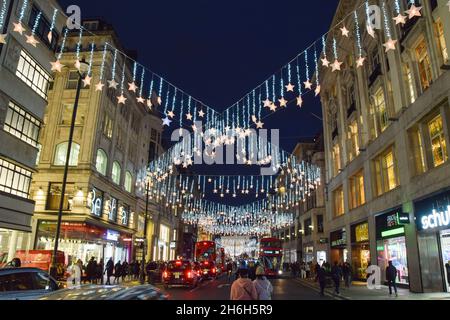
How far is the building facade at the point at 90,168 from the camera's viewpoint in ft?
107

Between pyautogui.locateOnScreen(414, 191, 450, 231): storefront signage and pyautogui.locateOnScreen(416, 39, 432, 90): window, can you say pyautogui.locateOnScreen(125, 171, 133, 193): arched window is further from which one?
pyautogui.locateOnScreen(416, 39, 432, 90): window

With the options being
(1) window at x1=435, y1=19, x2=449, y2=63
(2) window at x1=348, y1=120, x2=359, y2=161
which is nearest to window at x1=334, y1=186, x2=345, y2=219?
(2) window at x1=348, y1=120, x2=359, y2=161

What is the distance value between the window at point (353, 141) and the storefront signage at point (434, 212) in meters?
12.5

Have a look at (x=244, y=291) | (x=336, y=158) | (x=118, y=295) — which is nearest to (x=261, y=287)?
(x=244, y=291)

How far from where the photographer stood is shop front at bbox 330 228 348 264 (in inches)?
1403

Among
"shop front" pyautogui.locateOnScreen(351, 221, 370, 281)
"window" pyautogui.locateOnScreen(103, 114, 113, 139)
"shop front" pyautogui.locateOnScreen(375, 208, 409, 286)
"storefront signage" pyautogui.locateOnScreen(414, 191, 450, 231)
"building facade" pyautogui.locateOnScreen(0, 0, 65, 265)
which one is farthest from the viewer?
"window" pyautogui.locateOnScreen(103, 114, 113, 139)

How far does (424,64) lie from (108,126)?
29993 mm

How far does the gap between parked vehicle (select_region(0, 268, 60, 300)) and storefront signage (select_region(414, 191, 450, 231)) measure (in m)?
17.0

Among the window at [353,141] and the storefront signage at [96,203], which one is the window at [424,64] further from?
the storefront signage at [96,203]

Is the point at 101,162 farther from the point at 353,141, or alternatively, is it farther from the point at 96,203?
the point at 353,141

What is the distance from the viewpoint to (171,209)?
224 ft
